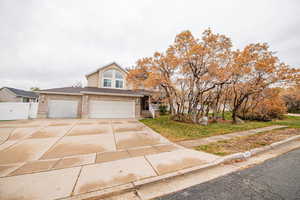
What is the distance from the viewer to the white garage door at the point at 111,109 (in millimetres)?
11773

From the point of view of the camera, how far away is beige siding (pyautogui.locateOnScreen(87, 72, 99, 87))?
48.1ft

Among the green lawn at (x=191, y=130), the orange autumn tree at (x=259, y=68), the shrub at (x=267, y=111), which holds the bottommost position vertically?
the green lawn at (x=191, y=130)

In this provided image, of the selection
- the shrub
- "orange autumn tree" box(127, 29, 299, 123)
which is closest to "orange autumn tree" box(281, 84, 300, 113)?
the shrub

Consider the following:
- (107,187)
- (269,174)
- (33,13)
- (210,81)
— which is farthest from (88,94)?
(269,174)

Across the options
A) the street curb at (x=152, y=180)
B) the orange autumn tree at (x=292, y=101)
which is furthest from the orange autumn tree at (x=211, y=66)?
the orange autumn tree at (x=292, y=101)

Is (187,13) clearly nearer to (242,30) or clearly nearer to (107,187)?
(242,30)

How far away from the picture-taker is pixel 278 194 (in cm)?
202

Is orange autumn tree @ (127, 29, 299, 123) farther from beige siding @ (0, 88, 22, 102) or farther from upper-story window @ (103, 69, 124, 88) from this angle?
beige siding @ (0, 88, 22, 102)

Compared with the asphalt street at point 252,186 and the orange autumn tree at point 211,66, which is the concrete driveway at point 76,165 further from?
the orange autumn tree at point 211,66

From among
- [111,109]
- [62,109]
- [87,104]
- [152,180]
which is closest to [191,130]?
[152,180]

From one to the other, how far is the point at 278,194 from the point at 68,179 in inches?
172

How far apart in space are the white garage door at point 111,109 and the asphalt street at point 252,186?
1109 cm

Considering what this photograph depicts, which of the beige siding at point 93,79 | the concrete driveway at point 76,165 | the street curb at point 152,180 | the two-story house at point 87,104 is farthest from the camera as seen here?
the beige siding at point 93,79

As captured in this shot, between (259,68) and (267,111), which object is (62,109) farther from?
(267,111)
